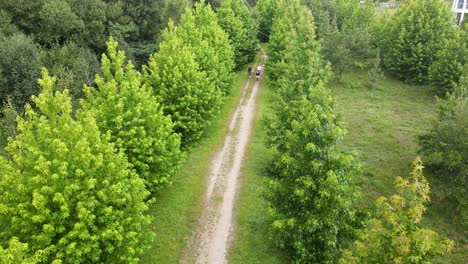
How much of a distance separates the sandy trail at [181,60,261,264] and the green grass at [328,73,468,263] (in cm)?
1005

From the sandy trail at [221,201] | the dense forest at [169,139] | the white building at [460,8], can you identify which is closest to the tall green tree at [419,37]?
the dense forest at [169,139]

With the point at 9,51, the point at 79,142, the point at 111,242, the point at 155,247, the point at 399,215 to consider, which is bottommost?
the point at 155,247

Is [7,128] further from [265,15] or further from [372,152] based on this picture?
[265,15]

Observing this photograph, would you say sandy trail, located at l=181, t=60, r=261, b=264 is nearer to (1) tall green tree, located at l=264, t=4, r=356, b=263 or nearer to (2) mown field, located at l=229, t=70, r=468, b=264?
(2) mown field, located at l=229, t=70, r=468, b=264

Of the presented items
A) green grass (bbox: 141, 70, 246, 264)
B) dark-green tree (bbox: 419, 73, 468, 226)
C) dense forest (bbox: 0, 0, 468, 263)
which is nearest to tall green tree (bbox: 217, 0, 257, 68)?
dense forest (bbox: 0, 0, 468, 263)

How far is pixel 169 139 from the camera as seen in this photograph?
26.2 metres

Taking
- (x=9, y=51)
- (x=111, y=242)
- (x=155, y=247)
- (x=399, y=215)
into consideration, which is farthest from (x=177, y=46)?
(x=399, y=215)

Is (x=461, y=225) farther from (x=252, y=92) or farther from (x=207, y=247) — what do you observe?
(x=252, y=92)

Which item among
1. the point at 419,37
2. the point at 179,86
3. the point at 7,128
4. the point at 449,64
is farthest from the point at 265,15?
the point at 7,128

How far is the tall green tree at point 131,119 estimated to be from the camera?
75.0ft

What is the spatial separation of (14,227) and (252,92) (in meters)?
39.7

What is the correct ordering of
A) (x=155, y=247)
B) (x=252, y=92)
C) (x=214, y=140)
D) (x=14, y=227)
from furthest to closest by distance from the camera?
(x=252, y=92)
(x=214, y=140)
(x=155, y=247)
(x=14, y=227)

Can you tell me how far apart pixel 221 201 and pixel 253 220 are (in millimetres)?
3209

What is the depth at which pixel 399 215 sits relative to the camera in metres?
13.3
